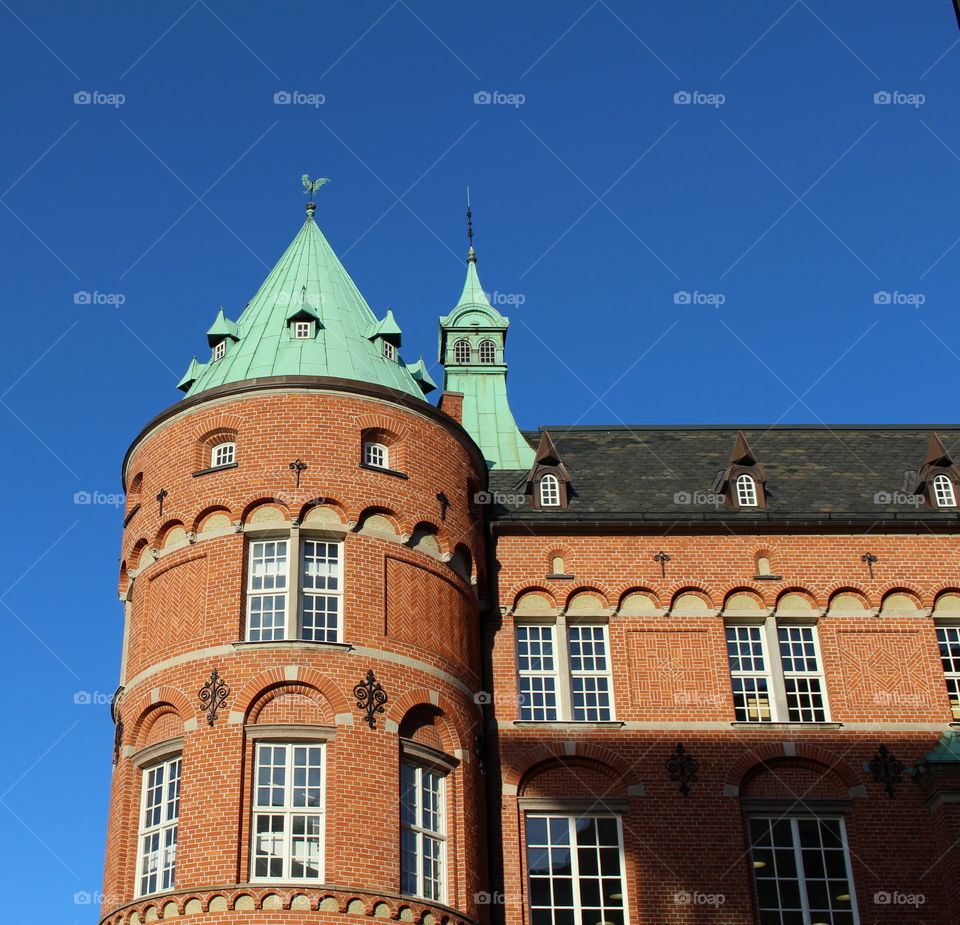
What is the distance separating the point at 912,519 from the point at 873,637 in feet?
10.6

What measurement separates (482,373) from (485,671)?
13608 millimetres

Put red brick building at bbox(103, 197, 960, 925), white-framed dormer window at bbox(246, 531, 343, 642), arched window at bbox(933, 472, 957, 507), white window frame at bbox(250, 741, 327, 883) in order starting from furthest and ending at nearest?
1. arched window at bbox(933, 472, 957, 507)
2. white-framed dormer window at bbox(246, 531, 343, 642)
3. red brick building at bbox(103, 197, 960, 925)
4. white window frame at bbox(250, 741, 327, 883)

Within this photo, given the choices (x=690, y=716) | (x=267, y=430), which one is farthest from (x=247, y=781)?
(x=690, y=716)

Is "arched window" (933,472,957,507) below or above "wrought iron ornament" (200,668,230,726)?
above

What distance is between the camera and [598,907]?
29.7 meters

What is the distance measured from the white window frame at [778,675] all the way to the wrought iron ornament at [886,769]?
1349 mm

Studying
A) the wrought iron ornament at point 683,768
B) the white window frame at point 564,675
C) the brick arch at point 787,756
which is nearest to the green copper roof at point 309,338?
the white window frame at point 564,675

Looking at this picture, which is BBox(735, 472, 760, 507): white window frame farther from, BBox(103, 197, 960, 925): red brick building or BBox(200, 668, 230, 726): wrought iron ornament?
BBox(200, 668, 230, 726): wrought iron ornament

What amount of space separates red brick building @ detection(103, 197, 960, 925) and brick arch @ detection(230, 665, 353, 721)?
0.06 metres

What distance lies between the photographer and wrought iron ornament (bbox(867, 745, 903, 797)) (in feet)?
104

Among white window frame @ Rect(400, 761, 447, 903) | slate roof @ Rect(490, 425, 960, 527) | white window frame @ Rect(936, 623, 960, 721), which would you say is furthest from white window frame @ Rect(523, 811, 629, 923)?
white window frame @ Rect(936, 623, 960, 721)

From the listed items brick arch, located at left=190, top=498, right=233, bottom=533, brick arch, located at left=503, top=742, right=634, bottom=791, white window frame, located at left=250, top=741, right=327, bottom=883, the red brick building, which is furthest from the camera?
brick arch, located at left=503, top=742, right=634, bottom=791

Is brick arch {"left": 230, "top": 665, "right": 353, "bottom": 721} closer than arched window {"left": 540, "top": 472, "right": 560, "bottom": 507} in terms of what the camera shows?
Yes

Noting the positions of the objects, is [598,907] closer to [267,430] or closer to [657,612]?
[657,612]
